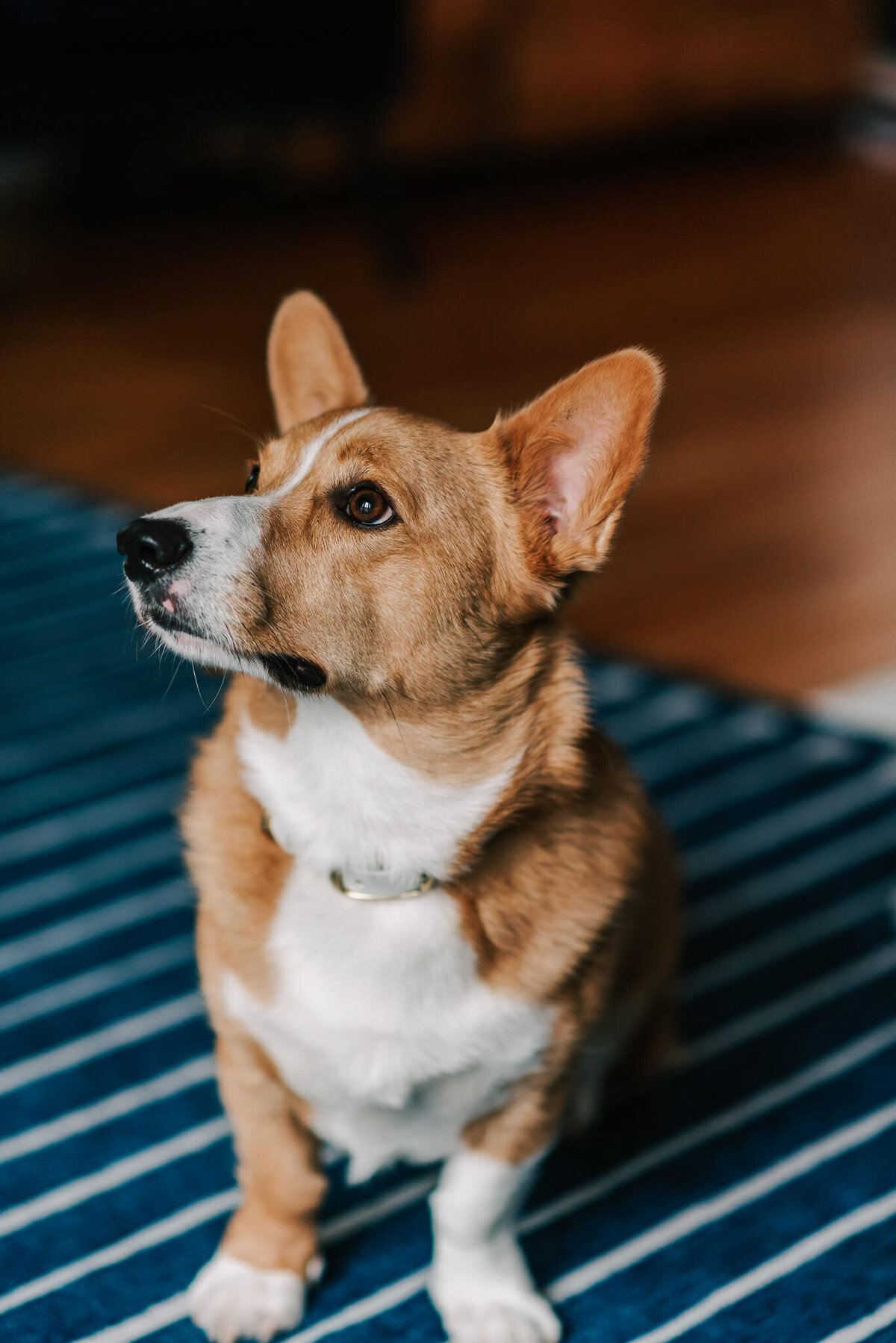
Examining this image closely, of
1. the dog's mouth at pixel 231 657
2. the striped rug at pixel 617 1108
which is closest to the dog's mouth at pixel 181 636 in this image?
the dog's mouth at pixel 231 657

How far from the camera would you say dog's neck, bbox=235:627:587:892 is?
3.23 feet

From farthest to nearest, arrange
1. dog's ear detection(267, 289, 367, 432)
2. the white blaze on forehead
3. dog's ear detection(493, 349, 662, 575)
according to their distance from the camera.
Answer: dog's ear detection(267, 289, 367, 432) < the white blaze on forehead < dog's ear detection(493, 349, 662, 575)

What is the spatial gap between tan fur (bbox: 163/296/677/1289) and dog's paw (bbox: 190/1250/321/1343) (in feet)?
0.05

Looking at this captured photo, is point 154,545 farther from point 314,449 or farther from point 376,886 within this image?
point 376,886

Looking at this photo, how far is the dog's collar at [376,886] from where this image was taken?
3.27 feet

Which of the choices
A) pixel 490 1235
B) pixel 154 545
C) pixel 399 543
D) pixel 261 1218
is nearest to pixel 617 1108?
pixel 490 1235

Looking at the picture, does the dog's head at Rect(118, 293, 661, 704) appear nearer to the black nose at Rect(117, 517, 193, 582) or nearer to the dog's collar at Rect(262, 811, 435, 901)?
the black nose at Rect(117, 517, 193, 582)

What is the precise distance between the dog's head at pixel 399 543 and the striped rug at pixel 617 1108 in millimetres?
428

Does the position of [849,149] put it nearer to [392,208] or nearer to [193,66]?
[392,208]

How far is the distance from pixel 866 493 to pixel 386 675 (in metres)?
1.92

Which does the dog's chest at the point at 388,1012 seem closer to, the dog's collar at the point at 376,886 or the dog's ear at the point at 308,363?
the dog's collar at the point at 376,886

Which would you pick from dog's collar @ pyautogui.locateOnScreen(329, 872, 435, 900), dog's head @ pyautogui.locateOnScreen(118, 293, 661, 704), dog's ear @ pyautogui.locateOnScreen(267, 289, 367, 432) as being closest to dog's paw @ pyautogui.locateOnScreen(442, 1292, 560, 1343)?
dog's collar @ pyautogui.locateOnScreen(329, 872, 435, 900)

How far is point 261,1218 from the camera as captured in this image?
1.10 metres

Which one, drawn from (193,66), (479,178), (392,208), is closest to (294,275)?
(392,208)
